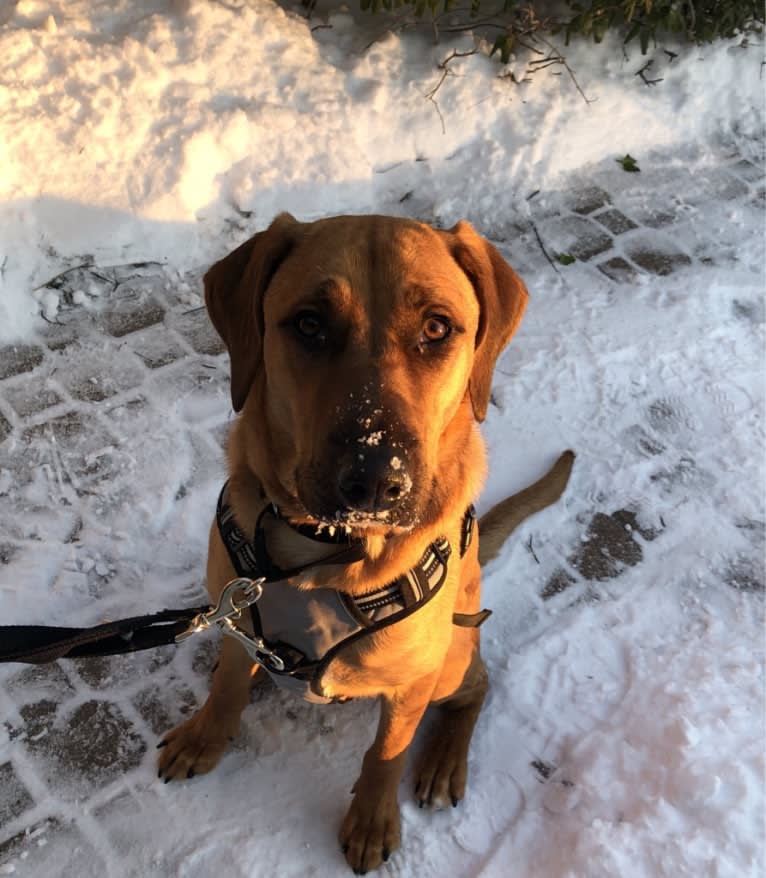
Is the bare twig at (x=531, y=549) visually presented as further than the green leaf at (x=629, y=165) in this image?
No

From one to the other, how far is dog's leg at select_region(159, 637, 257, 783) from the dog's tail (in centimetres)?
113

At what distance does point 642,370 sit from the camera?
14.0 feet

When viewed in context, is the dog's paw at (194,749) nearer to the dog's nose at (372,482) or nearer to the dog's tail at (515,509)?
the dog's tail at (515,509)

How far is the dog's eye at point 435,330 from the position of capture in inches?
82.4

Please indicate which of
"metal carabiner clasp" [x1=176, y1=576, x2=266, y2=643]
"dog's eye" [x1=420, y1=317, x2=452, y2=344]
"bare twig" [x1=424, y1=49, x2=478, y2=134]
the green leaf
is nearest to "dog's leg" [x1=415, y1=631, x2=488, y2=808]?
"metal carabiner clasp" [x1=176, y1=576, x2=266, y2=643]

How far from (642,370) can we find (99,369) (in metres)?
2.87

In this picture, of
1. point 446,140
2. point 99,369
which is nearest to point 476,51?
point 446,140

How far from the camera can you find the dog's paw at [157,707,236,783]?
2.68m

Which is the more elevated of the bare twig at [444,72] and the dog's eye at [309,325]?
the dog's eye at [309,325]

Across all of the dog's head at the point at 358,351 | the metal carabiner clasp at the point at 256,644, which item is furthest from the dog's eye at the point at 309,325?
the metal carabiner clasp at the point at 256,644

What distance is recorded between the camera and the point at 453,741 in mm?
2811

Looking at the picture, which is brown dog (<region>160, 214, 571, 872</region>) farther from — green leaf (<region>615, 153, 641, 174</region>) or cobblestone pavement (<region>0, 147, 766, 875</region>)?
green leaf (<region>615, 153, 641, 174</region>)

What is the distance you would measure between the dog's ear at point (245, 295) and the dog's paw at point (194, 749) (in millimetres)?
1239

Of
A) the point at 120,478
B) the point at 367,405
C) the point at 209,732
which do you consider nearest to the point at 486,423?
the point at 120,478
